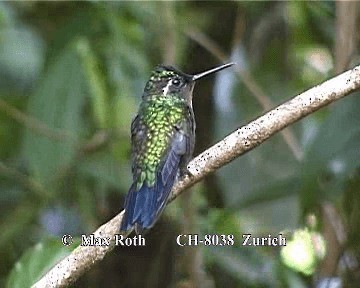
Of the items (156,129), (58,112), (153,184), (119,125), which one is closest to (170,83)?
(156,129)

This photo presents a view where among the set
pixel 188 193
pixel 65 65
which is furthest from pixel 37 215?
pixel 188 193

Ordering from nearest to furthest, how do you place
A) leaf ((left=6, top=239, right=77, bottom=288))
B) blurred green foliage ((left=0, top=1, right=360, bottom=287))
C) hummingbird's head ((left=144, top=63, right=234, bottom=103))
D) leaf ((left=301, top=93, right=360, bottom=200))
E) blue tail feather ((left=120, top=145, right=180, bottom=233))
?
blue tail feather ((left=120, top=145, right=180, bottom=233)) < hummingbird's head ((left=144, top=63, right=234, bottom=103)) < leaf ((left=6, top=239, right=77, bottom=288)) < leaf ((left=301, top=93, right=360, bottom=200)) < blurred green foliage ((left=0, top=1, right=360, bottom=287))

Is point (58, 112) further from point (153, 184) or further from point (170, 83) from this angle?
point (153, 184)

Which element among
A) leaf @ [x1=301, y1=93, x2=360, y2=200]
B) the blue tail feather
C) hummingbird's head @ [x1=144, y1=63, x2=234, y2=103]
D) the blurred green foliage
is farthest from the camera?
the blurred green foliage

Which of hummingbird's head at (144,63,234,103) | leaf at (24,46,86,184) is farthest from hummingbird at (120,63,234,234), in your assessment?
leaf at (24,46,86,184)

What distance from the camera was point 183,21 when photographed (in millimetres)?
2750

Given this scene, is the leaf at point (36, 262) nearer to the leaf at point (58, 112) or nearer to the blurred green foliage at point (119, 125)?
the blurred green foliage at point (119, 125)

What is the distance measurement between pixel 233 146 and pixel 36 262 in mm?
644

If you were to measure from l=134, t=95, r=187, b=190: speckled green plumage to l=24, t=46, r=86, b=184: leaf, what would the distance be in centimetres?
81

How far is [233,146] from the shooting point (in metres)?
1.37

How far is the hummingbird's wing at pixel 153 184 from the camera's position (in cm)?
134

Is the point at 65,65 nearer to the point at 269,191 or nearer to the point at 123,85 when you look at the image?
the point at 123,85

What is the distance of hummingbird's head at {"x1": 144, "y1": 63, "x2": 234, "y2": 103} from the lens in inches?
64.1

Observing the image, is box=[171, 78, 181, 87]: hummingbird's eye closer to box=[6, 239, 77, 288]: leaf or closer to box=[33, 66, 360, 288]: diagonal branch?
box=[33, 66, 360, 288]: diagonal branch
